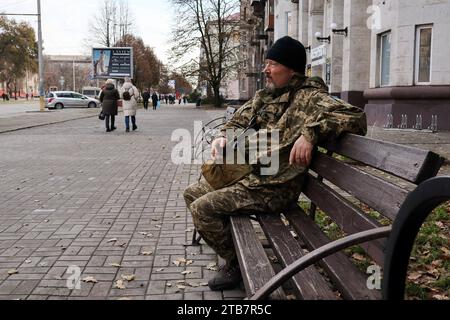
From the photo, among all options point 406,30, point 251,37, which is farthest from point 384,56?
point 251,37

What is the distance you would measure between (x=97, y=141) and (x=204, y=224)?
12476 mm

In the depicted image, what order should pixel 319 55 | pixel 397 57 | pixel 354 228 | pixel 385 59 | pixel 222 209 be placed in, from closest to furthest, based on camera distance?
pixel 354 228 < pixel 222 209 < pixel 319 55 < pixel 397 57 < pixel 385 59

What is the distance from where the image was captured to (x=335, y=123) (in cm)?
311

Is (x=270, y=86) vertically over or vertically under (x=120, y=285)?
over

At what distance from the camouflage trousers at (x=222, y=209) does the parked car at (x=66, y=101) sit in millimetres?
50549

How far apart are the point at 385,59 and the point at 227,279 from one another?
59.8 feet

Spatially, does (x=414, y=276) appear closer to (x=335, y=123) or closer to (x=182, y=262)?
(x=335, y=123)

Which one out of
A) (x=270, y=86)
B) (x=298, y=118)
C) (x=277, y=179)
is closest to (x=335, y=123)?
(x=298, y=118)

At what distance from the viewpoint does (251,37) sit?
58.8 meters

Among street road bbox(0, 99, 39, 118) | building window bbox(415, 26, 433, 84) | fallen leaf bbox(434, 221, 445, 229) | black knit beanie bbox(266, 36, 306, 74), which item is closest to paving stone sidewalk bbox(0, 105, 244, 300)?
black knit beanie bbox(266, 36, 306, 74)

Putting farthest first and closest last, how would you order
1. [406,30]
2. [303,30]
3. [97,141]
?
[303,30] < [406,30] < [97,141]

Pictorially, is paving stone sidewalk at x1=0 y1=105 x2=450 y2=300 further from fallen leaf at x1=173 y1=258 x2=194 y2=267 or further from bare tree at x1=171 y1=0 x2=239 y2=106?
bare tree at x1=171 y1=0 x2=239 y2=106

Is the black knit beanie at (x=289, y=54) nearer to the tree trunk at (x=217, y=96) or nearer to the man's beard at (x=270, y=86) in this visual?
the man's beard at (x=270, y=86)
